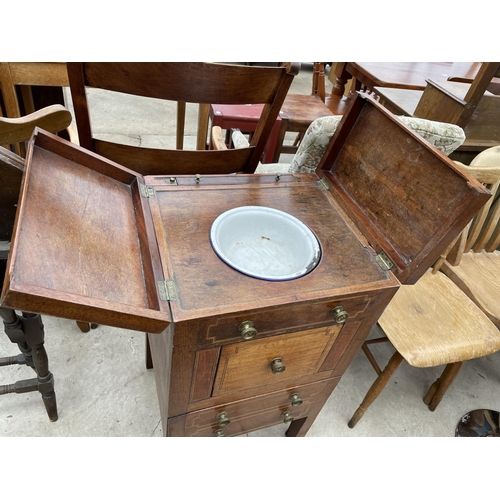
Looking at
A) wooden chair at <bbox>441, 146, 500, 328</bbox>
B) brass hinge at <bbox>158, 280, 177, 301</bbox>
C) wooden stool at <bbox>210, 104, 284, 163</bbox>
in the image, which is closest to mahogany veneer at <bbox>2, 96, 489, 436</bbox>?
brass hinge at <bbox>158, 280, 177, 301</bbox>

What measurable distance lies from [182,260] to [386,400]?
1515mm

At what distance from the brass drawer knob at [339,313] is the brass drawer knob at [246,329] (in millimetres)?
224

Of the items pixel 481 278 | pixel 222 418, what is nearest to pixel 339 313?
pixel 222 418

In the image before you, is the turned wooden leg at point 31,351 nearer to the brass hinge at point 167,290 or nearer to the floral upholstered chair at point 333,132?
the brass hinge at point 167,290

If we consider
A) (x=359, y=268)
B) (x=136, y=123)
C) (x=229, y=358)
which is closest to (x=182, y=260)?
(x=229, y=358)

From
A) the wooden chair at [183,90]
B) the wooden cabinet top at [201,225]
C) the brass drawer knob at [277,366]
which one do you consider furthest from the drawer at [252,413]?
the wooden chair at [183,90]

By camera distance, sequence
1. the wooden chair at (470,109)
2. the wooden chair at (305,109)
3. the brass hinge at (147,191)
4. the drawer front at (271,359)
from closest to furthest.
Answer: the drawer front at (271,359) → the brass hinge at (147,191) → the wooden chair at (470,109) → the wooden chair at (305,109)

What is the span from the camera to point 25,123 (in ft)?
3.75

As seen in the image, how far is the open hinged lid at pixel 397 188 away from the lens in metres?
0.88

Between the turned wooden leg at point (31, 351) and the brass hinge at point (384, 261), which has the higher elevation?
the brass hinge at point (384, 261)

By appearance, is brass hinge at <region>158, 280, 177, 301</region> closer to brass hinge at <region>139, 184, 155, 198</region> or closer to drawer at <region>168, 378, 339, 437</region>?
brass hinge at <region>139, 184, 155, 198</region>

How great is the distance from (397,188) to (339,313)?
402 millimetres

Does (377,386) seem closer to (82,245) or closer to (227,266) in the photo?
(227,266)

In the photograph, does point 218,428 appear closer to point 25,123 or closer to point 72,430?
point 72,430
